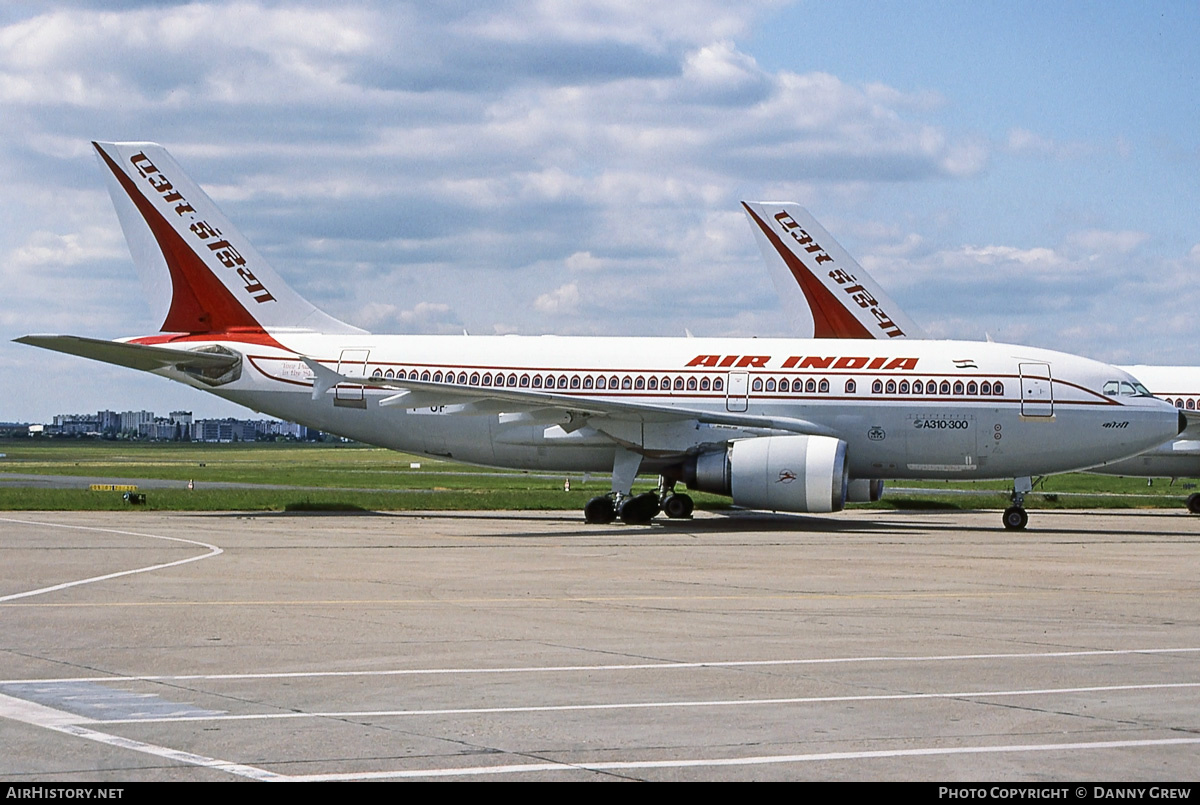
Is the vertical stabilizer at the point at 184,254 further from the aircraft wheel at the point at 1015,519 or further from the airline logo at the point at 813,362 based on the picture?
the aircraft wheel at the point at 1015,519

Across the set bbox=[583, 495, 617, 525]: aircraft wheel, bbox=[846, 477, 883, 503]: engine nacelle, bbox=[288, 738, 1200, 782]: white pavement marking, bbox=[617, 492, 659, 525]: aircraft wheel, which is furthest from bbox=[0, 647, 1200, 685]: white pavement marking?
bbox=[846, 477, 883, 503]: engine nacelle

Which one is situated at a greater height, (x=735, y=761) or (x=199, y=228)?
(x=199, y=228)

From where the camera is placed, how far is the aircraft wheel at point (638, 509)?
31078 mm

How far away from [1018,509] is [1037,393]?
2531 millimetres

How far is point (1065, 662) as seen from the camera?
11305mm

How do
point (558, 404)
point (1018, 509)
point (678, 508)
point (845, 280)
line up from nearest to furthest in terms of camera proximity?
point (558, 404) < point (1018, 509) < point (678, 508) < point (845, 280)

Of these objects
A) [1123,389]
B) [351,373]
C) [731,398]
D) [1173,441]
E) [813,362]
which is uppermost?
[813,362]

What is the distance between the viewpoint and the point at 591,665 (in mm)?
11062

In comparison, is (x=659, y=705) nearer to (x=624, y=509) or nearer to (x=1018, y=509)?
(x=624, y=509)

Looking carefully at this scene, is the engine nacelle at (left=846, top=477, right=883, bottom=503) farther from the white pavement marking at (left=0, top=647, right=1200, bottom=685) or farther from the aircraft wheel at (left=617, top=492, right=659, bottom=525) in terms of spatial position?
the white pavement marking at (left=0, top=647, right=1200, bottom=685)

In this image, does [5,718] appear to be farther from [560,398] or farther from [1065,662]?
[560,398]

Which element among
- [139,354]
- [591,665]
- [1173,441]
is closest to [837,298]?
[1173,441]

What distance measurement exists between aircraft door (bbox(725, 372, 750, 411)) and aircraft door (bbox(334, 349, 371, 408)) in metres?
8.38

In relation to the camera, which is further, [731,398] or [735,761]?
[731,398]
